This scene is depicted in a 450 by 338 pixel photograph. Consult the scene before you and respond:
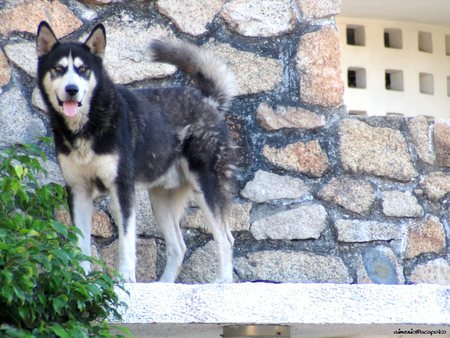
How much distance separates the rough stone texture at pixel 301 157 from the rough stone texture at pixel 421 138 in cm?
53

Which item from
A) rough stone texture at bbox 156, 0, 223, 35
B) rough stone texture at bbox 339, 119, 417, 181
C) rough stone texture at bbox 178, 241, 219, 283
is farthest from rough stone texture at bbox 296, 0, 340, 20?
rough stone texture at bbox 178, 241, 219, 283

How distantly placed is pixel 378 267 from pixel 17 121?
205cm

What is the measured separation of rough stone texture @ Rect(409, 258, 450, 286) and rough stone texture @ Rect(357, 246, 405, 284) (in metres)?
0.10

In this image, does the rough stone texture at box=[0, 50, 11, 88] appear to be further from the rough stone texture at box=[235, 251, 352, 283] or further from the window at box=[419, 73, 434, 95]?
the window at box=[419, 73, 434, 95]

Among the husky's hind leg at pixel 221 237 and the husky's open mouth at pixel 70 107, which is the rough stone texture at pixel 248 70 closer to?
the husky's hind leg at pixel 221 237

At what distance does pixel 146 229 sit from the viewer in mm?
7008

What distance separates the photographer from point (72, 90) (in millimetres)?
6105

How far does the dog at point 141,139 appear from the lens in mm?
6215

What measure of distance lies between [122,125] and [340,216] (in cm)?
149

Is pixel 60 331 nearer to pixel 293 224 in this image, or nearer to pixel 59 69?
pixel 59 69

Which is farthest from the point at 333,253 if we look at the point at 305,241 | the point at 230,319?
the point at 230,319

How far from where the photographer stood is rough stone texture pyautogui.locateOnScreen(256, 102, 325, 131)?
7188mm

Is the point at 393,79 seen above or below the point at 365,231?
above

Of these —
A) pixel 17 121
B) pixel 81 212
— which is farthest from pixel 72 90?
pixel 17 121
